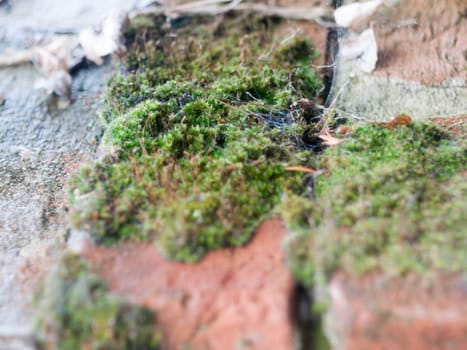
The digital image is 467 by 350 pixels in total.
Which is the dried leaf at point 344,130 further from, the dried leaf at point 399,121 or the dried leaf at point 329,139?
the dried leaf at point 399,121

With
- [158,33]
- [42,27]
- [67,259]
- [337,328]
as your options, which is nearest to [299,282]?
[337,328]

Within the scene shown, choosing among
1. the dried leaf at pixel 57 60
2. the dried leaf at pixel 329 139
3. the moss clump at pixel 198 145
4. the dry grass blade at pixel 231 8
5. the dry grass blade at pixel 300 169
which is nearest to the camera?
the moss clump at pixel 198 145

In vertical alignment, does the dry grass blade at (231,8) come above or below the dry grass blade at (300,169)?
above

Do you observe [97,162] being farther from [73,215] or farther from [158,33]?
[158,33]

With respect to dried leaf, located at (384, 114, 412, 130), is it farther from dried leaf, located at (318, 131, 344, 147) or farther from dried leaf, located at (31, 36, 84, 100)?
dried leaf, located at (31, 36, 84, 100)

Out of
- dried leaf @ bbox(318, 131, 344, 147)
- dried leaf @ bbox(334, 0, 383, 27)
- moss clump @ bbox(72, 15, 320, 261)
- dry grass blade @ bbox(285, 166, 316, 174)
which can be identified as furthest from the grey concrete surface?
dried leaf @ bbox(334, 0, 383, 27)

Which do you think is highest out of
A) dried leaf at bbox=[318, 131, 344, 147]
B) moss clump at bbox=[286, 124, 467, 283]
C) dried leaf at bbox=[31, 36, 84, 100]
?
dried leaf at bbox=[31, 36, 84, 100]

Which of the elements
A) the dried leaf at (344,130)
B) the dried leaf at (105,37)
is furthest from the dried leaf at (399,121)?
the dried leaf at (105,37)

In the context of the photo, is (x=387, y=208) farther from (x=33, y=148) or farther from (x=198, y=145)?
(x=33, y=148)
